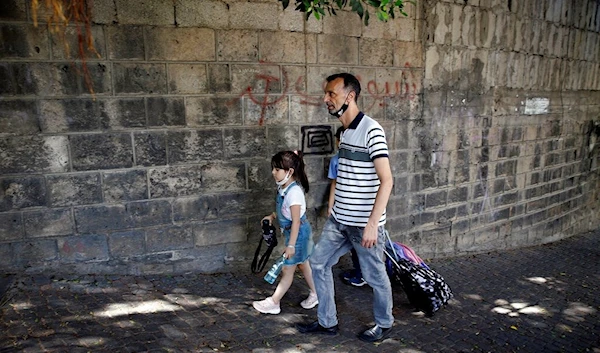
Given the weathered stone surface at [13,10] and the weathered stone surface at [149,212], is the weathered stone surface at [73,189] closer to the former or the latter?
the weathered stone surface at [149,212]

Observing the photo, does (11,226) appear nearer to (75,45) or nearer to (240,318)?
(75,45)

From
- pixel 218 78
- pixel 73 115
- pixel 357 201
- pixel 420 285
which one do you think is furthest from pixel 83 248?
pixel 420 285

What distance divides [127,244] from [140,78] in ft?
5.56

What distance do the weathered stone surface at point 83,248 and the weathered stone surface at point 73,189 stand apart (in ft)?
1.19

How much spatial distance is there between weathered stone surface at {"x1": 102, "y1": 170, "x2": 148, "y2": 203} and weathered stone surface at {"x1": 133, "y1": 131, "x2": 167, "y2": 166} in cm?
13

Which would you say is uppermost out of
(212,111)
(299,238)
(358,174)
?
(212,111)

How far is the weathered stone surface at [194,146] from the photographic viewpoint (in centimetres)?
428

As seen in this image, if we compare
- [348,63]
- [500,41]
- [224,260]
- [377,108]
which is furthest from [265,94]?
[500,41]

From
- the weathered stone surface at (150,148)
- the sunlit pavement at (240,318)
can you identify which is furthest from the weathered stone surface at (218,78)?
the sunlit pavement at (240,318)

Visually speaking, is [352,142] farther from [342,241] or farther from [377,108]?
[377,108]

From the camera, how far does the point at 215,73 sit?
4.32 meters

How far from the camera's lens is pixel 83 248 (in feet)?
13.6

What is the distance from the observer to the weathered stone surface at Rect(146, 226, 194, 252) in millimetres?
4359

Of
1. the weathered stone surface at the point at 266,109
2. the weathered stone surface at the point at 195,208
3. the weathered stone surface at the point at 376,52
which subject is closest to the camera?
the weathered stone surface at the point at 195,208
